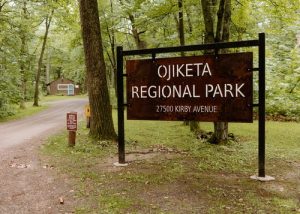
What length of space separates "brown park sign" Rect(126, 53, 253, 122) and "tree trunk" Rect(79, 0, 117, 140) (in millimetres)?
3092

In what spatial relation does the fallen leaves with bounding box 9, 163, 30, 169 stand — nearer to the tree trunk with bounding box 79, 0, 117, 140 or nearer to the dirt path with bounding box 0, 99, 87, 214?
the dirt path with bounding box 0, 99, 87, 214

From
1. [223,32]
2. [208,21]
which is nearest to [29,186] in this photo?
[208,21]

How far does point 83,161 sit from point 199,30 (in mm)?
9373

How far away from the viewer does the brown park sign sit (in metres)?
7.06

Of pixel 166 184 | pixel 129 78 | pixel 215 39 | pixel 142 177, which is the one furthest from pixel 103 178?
pixel 215 39

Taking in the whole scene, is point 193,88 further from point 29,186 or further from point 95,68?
point 95,68

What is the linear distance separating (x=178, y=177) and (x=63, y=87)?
6523cm

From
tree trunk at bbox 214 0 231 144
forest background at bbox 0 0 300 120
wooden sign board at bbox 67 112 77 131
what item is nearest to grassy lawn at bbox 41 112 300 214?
tree trunk at bbox 214 0 231 144

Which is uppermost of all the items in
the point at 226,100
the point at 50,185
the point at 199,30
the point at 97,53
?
the point at 199,30

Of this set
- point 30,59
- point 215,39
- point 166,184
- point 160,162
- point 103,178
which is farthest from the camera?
point 30,59

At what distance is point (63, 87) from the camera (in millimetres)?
70125

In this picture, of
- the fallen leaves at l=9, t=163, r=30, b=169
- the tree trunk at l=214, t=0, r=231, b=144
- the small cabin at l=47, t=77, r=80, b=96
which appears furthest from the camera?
the small cabin at l=47, t=77, r=80, b=96

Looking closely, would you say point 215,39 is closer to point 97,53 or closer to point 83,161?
point 97,53

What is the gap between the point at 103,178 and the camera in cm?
726
